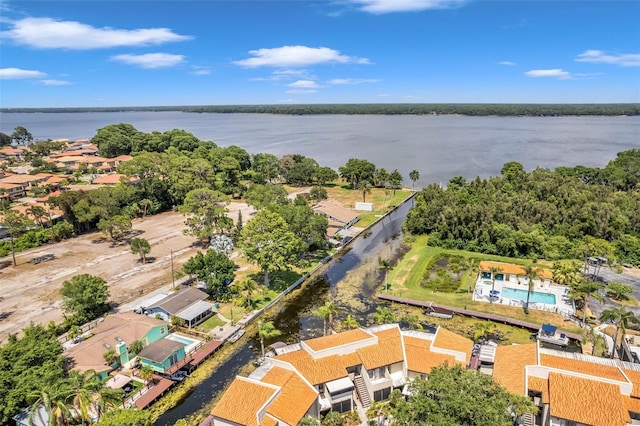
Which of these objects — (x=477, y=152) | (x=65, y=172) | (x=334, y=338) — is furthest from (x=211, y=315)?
(x=477, y=152)

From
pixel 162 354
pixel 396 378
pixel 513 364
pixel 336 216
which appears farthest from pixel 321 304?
pixel 336 216

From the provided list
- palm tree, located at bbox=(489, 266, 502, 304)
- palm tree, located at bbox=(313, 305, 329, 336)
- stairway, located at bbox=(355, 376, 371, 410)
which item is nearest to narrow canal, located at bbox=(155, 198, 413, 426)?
palm tree, located at bbox=(313, 305, 329, 336)

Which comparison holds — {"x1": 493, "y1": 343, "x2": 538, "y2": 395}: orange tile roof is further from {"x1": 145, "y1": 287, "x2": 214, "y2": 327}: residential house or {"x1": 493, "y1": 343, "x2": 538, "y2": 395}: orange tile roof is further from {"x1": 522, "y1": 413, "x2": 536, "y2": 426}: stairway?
{"x1": 145, "y1": 287, "x2": 214, "y2": 327}: residential house

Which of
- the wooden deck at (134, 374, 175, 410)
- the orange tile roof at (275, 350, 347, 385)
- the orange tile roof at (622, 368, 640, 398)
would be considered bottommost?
the wooden deck at (134, 374, 175, 410)

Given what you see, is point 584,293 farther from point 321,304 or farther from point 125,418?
point 125,418

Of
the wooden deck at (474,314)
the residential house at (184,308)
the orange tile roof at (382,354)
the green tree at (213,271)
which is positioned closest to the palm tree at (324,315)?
the orange tile roof at (382,354)
